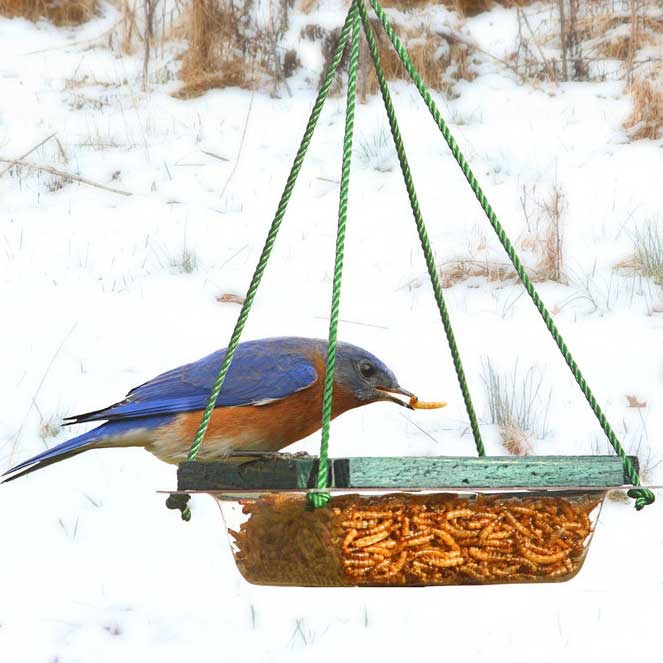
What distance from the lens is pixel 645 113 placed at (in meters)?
9.52

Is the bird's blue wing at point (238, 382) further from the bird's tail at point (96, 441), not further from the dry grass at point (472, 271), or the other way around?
the dry grass at point (472, 271)

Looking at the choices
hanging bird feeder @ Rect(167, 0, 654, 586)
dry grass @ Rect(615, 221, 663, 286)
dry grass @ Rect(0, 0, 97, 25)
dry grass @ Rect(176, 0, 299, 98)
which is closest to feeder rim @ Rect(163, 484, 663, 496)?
hanging bird feeder @ Rect(167, 0, 654, 586)

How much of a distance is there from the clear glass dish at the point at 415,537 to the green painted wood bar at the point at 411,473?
0.31 ft

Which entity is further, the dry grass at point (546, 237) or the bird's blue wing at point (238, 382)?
the dry grass at point (546, 237)

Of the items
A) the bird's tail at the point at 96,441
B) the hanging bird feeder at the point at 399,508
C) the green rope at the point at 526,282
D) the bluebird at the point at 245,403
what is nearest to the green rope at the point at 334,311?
the hanging bird feeder at the point at 399,508

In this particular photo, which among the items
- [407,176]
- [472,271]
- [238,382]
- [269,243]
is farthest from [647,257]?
[269,243]

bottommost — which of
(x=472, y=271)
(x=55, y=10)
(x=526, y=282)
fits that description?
(x=472, y=271)

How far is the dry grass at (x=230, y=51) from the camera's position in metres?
10.3

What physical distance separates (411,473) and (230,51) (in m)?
8.14

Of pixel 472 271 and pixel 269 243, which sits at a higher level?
pixel 269 243

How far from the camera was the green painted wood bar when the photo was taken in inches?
111

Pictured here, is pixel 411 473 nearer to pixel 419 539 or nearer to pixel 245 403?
pixel 419 539

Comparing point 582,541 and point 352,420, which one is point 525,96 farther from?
point 582,541

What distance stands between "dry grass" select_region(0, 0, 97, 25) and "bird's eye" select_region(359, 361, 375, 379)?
8.41 meters
